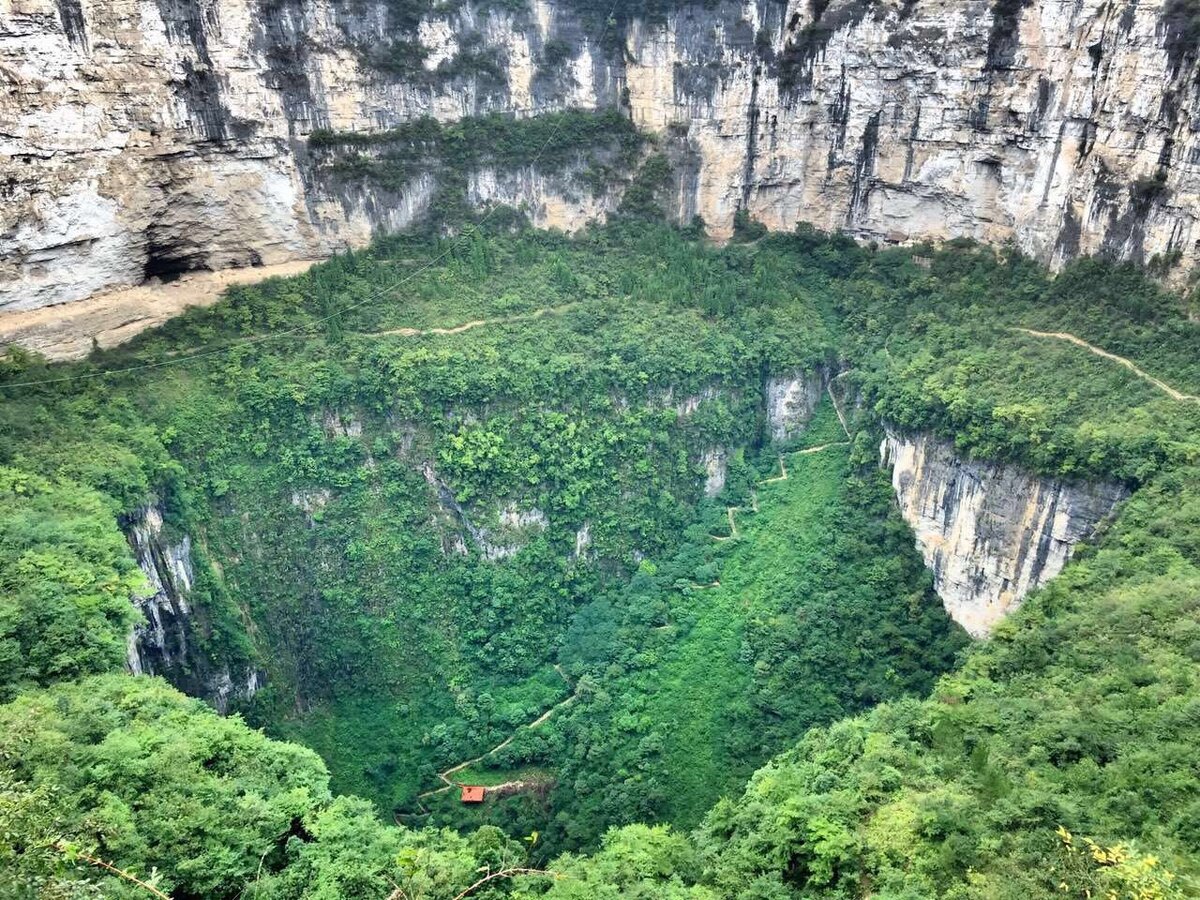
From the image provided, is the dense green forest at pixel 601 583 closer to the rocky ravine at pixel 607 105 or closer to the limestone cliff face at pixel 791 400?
the limestone cliff face at pixel 791 400

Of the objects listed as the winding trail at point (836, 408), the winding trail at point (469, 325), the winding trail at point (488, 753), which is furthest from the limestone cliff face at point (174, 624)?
the winding trail at point (836, 408)

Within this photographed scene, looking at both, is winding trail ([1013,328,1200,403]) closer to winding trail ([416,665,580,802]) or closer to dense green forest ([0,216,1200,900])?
dense green forest ([0,216,1200,900])

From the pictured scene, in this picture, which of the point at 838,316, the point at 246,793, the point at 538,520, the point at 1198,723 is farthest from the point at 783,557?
the point at 246,793

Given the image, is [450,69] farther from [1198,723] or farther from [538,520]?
[1198,723]

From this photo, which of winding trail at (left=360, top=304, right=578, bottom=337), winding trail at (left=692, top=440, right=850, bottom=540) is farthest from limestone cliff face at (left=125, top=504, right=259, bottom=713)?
winding trail at (left=692, top=440, right=850, bottom=540)

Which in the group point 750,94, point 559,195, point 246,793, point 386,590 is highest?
point 750,94
